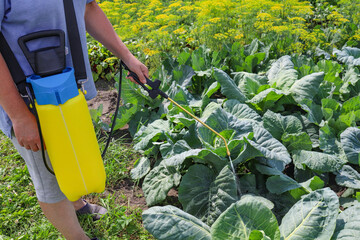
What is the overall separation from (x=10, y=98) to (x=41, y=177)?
0.46 metres

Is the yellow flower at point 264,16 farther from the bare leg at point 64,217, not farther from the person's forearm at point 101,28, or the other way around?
the bare leg at point 64,217

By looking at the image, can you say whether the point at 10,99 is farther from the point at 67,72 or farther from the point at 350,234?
the point at 350,234

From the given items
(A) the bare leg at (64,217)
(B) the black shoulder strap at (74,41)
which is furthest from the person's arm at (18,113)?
(A) the bare leg at (64,217)

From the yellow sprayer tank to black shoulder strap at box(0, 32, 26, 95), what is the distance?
0.25 feet

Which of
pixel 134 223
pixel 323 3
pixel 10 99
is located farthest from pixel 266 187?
pixel 323 3

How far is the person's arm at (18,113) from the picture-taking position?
4.45 feet

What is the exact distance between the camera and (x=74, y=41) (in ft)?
5.08

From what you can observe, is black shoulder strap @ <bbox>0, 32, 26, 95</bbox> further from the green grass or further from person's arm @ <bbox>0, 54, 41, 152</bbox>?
the green grass

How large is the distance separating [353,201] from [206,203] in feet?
3.13

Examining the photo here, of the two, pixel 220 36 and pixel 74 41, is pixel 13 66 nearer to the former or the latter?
pixel 74 41

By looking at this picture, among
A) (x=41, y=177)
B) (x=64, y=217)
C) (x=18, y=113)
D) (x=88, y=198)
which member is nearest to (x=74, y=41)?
(x=18, y=113)

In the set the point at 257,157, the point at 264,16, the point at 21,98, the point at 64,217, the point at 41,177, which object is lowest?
the point at 257,157

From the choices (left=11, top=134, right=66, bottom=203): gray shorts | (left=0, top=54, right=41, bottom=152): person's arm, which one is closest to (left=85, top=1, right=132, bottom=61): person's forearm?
(left=0, top=54, right=41, bottom=152): person's arm

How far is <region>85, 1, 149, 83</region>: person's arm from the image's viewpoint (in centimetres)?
184
